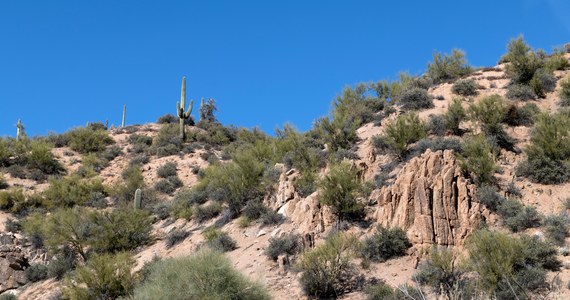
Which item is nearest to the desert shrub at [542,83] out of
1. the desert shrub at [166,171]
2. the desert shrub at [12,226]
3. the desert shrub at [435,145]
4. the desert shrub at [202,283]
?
the desert shrub at [435,145]

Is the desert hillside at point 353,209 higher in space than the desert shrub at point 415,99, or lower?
lower

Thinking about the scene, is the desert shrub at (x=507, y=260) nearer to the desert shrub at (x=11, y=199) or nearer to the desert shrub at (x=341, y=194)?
the desert shrub at (x=341, y=194)

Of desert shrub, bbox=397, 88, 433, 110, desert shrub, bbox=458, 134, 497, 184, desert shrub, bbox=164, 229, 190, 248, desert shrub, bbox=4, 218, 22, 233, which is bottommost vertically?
desert shrub, bbox=164, 229, 190, 248

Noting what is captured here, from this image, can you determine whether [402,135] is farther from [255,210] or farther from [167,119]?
[167,119]

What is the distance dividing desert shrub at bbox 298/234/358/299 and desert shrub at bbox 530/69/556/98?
14.6 m

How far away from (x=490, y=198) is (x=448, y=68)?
1481 cm

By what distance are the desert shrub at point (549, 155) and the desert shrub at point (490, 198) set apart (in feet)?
7.37

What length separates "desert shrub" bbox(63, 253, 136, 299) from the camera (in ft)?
60.2

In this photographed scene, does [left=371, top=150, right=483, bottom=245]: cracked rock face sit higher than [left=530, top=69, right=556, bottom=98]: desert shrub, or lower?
lower

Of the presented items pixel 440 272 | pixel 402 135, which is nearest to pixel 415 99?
pixel 402 135

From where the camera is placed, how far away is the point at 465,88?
27516 millimetres

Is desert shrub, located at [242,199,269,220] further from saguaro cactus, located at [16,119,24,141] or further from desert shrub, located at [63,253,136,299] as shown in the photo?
saguaro cactus, located at [16,119,24,141]

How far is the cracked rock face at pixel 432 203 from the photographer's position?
1717cm

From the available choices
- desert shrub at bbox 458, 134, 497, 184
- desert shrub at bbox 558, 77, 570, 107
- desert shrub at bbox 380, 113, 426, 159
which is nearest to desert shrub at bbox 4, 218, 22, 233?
desert shrub at bbox 380, 113, 426, 159
